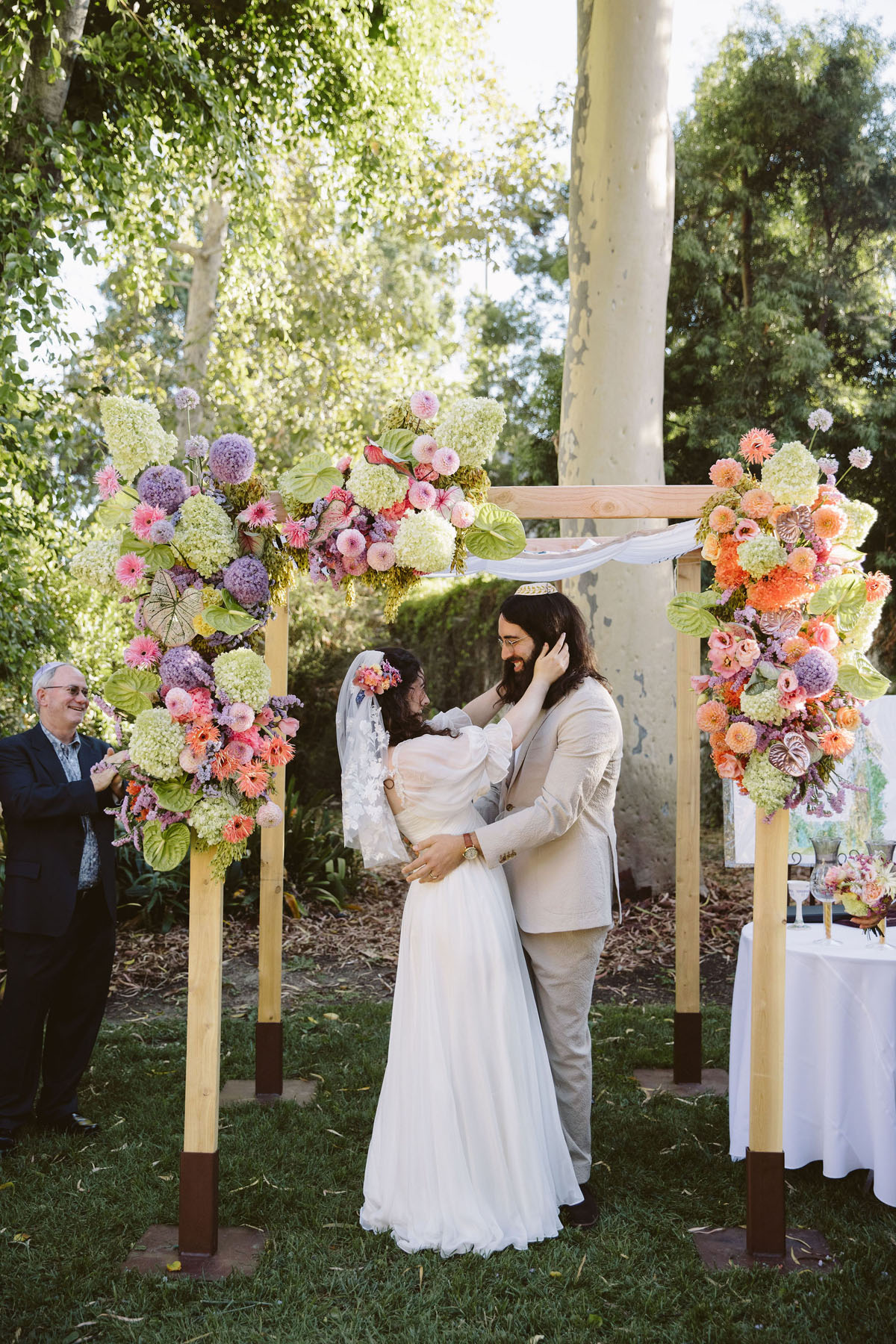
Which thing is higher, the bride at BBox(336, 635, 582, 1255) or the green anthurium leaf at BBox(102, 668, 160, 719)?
the green anthurium leaf at BBox(102, 668, 160, 719)

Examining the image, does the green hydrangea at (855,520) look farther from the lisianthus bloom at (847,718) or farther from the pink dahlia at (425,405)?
the pink dahlia at (425,405)

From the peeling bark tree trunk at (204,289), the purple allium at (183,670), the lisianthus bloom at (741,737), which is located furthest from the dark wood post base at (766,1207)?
the peeling bark tree trunk at (204,289)

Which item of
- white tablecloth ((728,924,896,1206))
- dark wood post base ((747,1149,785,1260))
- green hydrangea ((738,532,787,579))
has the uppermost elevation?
green hydrangea ((738,532,787,579))

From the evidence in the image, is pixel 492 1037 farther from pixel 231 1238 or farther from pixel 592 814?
pixel 231 1238

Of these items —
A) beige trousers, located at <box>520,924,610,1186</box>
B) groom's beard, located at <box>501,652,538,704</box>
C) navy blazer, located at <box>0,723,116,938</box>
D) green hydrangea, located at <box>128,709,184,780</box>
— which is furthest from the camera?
navy blazer, located at <box>0,723,116,938</box>

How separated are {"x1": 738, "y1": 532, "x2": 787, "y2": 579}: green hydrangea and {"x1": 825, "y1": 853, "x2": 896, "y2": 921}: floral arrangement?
4.18ft

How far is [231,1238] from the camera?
3.61 meters

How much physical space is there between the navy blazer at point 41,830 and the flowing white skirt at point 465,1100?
156cm

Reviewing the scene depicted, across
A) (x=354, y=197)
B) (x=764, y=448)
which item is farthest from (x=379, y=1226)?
(x=354, y=197)

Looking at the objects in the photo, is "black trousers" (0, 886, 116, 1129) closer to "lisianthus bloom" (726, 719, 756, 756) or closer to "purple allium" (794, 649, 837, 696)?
"lisianthus bloom" (726, 719, 756, 756)

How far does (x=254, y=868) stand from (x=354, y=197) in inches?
243

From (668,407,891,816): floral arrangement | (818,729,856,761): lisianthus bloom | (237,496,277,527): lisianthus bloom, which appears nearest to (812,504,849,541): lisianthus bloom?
(668,407,891,816): floral arrangement

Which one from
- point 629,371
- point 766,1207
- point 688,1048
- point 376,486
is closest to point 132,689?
point 376,486

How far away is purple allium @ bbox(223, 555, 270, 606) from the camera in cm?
335
